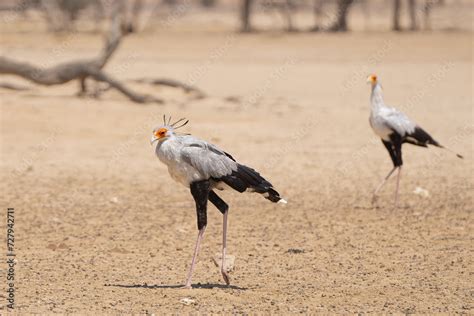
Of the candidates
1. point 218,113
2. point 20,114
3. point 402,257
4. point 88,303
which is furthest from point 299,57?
point 88,303

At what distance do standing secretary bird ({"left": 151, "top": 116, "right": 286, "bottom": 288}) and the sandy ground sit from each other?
0.69 meters

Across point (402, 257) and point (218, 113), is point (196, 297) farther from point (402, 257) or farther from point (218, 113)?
point (218, 113)

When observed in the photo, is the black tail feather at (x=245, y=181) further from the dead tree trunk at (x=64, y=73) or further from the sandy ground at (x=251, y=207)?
the dead tree trunk at (x=64, y=73)

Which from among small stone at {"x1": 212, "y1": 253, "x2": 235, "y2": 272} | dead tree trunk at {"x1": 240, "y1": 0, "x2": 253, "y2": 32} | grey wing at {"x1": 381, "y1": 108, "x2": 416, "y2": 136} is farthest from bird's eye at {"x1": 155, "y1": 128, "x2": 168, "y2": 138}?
dead tree trunk at {"x1": 240, "y1": 0, "x2": 253, "y2": 32}

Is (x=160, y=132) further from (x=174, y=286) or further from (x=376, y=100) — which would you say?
(x=376, y=100)

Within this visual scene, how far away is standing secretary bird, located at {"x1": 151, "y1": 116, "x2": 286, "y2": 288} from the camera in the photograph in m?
7.05

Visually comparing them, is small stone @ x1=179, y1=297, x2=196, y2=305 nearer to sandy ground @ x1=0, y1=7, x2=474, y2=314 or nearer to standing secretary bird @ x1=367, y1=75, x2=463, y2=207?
sandy ground @ x1=0, y1=7, x2=474, y2=314

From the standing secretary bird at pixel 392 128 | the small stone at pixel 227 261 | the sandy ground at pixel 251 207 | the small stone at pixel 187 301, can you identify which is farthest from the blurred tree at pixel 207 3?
the small stone at pixel 187 301

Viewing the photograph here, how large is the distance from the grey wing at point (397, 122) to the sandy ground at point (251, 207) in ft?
2.61

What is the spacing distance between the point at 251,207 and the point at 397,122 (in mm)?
1883

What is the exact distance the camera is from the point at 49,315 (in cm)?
636

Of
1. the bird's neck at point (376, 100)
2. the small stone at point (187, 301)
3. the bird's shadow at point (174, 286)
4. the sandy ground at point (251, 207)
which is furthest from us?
the bird's neck at point (376, 100)

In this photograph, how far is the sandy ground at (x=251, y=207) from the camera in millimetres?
7145

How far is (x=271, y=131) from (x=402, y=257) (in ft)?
25.6
